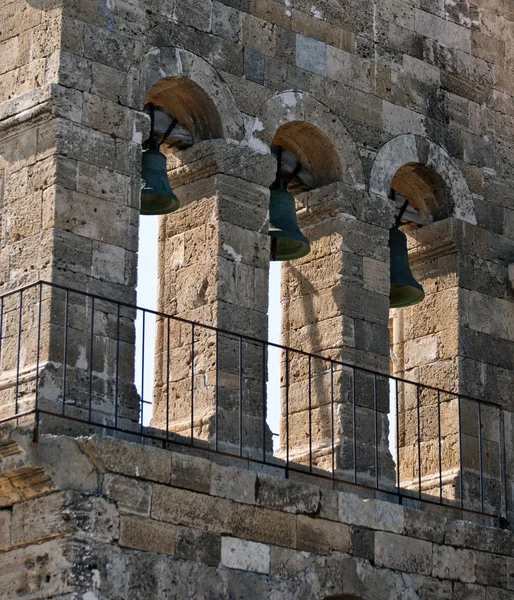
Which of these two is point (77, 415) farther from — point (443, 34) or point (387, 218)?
point (443, 34)

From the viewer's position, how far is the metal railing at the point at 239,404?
1192 centimetres

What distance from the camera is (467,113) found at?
597 inches

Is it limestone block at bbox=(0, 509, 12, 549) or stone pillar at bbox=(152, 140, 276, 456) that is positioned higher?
stone pillar at bbox=(152, 140, 276, 456)

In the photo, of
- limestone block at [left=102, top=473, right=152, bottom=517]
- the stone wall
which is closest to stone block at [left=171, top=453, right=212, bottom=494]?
the stone wall

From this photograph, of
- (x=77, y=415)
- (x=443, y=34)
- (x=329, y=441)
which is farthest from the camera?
(x=443, y=34)

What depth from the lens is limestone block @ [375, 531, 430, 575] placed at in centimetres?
1272

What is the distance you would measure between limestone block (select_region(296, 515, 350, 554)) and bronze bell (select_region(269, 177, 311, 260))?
2.19 metres

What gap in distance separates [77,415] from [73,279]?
0.90 m

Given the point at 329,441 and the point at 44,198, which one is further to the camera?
the point at 329,441

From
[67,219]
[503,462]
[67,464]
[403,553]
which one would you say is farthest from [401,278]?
[67,464]

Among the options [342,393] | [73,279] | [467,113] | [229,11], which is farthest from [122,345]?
[467,113]

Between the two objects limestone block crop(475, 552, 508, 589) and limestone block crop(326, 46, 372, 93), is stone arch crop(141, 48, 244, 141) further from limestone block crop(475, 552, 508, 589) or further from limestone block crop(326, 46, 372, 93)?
limestone block crop(475, 552, 508, 589)

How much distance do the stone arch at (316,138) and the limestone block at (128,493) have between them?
132 inches

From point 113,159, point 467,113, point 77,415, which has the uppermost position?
point 467,113
